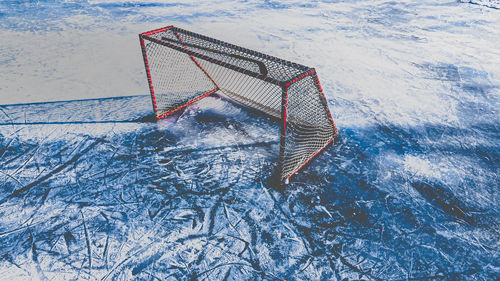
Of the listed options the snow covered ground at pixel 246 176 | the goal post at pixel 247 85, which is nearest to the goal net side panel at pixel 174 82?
the goal post at pixel 247 85

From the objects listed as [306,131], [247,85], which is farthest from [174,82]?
[306,131]

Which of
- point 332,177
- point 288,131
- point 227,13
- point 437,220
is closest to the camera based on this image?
point 437,220

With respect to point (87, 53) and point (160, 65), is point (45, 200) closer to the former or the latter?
point (160, 65)

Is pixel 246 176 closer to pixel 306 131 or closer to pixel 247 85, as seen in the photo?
pixel 306 131

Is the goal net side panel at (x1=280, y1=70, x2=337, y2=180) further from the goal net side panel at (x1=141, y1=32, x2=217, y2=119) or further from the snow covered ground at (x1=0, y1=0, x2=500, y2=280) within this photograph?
the goal net side panel at (x1=141, y1=32, x2=217, y2=119)

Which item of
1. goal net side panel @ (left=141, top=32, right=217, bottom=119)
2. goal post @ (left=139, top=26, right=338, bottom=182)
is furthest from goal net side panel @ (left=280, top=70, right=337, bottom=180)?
goal net side panel @ (left=141, top=32, right=217, bottom=119)

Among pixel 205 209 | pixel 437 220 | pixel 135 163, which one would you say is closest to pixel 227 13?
pixel 135 163
